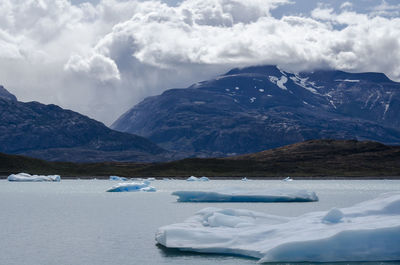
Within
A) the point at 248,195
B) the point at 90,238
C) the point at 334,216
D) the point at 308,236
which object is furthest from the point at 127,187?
the point at 308,236

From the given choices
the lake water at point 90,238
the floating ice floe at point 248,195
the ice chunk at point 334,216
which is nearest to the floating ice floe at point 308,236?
the ice chunk at point 334,216

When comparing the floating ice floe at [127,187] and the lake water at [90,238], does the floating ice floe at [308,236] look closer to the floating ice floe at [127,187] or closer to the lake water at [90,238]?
the lake water at [90,238]

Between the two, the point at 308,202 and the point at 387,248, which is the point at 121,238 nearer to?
the point at 387,248

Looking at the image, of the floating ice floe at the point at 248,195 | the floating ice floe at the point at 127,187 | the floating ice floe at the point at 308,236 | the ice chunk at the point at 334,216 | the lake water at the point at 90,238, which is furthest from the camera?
the floating ice floe at the point at 127,187

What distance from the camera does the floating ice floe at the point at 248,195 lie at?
70312 millimetres

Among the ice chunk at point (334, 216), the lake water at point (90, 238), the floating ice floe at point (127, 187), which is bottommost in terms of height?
the lake water at point (90, 238)

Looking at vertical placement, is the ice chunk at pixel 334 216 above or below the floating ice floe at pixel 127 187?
below

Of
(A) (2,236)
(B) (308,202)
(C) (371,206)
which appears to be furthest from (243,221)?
(B) (308,202)

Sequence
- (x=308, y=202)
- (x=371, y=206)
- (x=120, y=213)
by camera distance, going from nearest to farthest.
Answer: (x=371, y=206) < (x=120, y=213) < (x=308, y=202)

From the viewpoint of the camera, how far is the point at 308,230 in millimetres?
29422

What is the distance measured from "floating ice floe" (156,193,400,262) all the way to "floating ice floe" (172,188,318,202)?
33.1m

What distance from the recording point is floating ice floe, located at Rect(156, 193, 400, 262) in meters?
26.3

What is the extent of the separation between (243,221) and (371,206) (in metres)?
7.55

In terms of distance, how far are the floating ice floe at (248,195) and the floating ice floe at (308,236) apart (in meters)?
33.1
